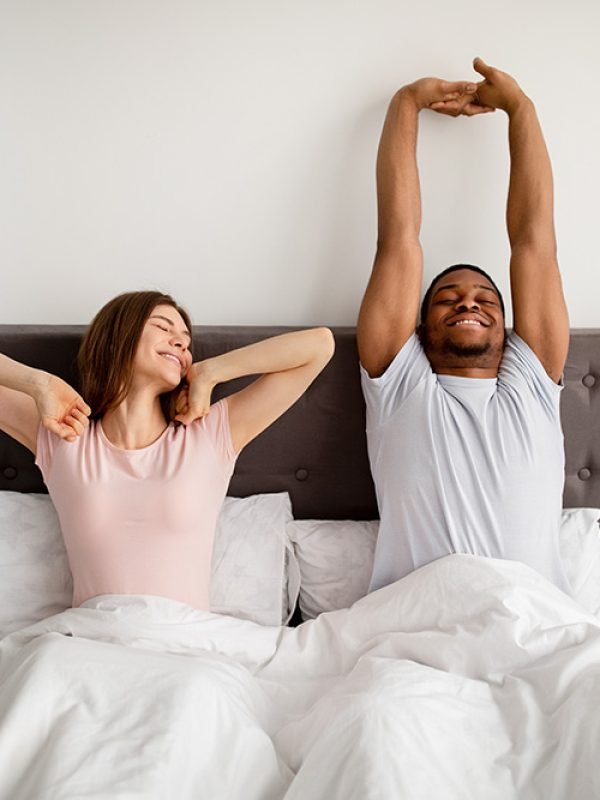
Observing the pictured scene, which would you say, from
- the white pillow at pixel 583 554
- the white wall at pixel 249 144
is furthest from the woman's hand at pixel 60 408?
the white pillow at pixel 583 554

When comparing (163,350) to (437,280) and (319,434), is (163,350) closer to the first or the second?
(319,434)

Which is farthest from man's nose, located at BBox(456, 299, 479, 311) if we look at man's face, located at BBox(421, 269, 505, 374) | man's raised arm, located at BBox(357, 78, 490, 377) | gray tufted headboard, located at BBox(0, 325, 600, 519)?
gray tufted headboard, located at BBox(0, 325, 600, 519)

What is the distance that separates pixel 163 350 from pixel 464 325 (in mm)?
702

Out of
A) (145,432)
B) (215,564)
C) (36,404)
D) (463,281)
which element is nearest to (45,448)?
(36,404)

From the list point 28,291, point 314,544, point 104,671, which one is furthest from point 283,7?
point 104,671

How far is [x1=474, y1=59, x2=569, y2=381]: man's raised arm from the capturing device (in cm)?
201

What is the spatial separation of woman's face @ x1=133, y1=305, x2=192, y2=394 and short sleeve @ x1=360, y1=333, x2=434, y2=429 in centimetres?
44

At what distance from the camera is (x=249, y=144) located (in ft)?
7.10

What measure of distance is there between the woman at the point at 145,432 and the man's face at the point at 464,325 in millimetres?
293

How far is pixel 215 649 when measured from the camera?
169cm

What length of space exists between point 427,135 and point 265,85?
44 centimetres

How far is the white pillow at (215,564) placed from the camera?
1858 mm

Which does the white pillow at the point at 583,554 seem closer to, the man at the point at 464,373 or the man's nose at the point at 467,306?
the man at the point at 464,373

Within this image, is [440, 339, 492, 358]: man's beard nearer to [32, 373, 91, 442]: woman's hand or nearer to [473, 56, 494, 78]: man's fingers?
[473, 56, 494, 78]: man's fingers
